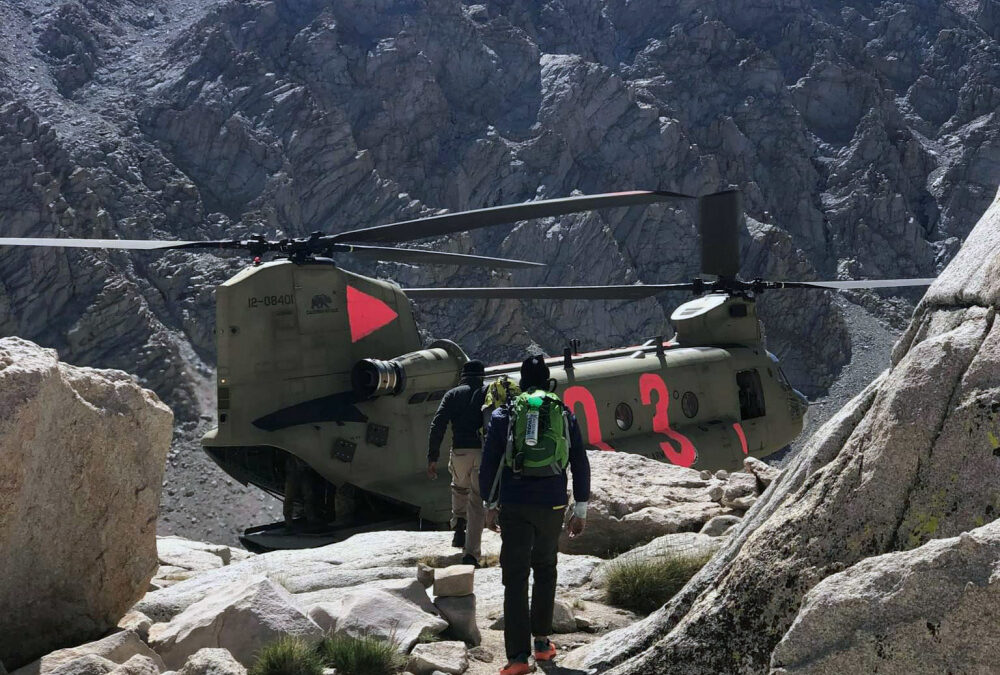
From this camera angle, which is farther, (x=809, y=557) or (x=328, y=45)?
(x=328, y=45)

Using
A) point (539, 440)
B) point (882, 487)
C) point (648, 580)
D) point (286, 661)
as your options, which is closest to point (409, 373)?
point (648, 580)

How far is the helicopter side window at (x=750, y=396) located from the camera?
15.9 m

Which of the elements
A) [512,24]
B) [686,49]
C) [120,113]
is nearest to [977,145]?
[686,49]

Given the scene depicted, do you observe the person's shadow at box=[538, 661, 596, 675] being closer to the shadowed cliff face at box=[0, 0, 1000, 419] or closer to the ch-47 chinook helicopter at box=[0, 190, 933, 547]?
the ch-47 chinook helicopter at box=[0, 190, 933, 547]

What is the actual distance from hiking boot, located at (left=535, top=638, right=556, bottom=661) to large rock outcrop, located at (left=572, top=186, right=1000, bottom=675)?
1221 millimetres

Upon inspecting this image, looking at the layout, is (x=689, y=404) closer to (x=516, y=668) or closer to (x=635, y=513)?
(x=635, y=513)

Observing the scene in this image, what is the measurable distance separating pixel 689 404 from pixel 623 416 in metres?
1.47

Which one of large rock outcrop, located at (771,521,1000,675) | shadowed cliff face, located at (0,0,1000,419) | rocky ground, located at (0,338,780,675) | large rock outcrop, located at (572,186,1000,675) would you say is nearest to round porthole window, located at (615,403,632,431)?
rocky ground, located at (0,338,780,675)

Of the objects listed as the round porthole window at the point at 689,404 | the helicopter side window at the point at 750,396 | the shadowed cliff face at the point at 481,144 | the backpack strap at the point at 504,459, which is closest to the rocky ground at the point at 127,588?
the backpack strap at the point at 504,459

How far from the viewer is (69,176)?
4928cm

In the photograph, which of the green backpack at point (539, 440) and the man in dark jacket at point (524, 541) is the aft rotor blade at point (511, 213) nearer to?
the green backpack at point (539, 440)

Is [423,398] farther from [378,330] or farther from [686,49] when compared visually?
[686,49]

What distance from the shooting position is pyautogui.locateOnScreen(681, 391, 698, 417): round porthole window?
48.6ft

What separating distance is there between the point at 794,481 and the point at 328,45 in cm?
6007
